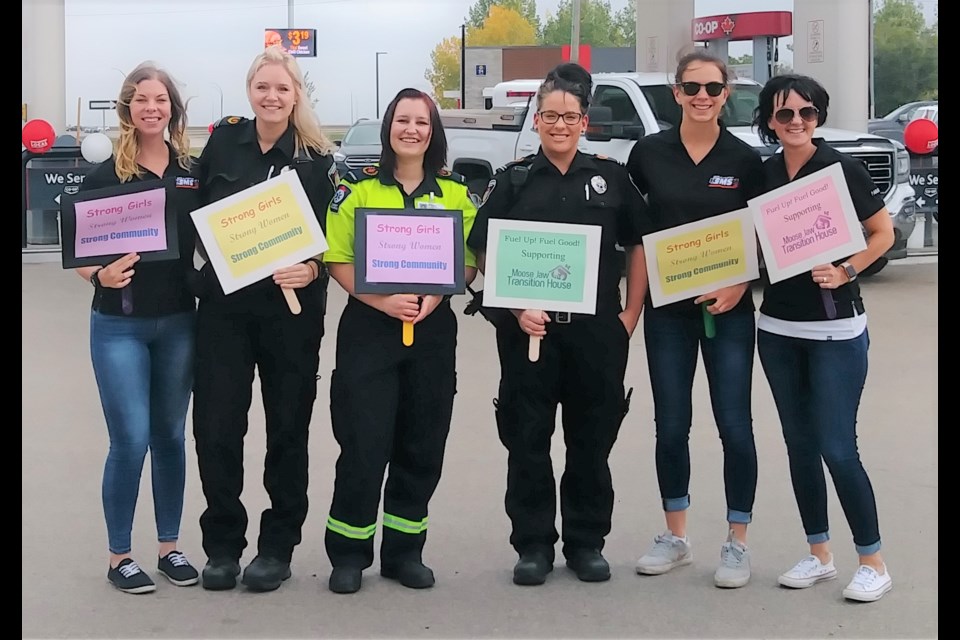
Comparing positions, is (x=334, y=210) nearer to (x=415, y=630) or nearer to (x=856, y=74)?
(x=415, y=630)

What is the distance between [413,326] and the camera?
474 centimetres

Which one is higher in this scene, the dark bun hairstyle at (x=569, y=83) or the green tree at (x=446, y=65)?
A: the green tree at (x=446, y=65)

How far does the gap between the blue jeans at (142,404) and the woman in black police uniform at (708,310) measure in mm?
1869

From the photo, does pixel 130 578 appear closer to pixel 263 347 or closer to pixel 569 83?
pixel 263 347

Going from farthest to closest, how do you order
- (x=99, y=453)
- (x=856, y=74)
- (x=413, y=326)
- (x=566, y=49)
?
(x=566, y=49) → (x=856, y=74) → (x=99, y=453) → (x=413, y=326)

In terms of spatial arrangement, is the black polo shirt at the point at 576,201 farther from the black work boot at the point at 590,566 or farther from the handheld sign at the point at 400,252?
the black work boot at the point at 590,566

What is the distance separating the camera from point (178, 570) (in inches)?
192

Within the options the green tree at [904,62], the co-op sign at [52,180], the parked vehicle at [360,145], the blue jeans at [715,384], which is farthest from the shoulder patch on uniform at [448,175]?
the green tree at [904,62]

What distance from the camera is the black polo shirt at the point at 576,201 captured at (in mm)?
4770

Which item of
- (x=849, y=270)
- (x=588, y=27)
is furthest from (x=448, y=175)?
(x=588, y=27)

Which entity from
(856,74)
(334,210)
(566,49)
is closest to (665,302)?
(334,210)

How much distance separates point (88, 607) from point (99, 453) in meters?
2.49

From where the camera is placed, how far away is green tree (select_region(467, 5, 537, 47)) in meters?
89.4

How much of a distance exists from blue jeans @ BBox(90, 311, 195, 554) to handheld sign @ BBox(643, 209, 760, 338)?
6.07 feet
